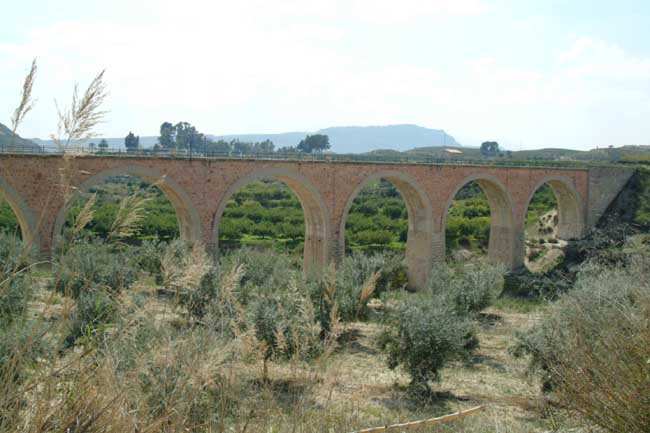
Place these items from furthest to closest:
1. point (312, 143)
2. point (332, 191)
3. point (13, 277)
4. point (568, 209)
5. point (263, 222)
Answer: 1. point (312, 143)
2. point (263, 222)
3. point (568, 209)
4. point (332, 191)
5. point (13, 277)

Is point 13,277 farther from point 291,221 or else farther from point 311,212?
point 291,221

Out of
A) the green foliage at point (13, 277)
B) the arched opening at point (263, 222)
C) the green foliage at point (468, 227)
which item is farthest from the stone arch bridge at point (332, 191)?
the arched opening at point (263, 222)

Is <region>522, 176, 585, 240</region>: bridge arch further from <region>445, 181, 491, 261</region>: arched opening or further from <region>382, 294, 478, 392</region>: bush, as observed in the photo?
<region>382, 294, 478, 392</region>: bush

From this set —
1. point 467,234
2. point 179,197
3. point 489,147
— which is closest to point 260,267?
point 179,197

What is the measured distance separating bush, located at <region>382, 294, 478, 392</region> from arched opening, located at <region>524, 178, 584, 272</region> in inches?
741

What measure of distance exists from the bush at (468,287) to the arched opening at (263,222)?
13226 millimetres

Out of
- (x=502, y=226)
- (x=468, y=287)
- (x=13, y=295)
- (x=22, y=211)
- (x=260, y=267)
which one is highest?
(x=22, y=211)

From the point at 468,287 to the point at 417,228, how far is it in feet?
21.0

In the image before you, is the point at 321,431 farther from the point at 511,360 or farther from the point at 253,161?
the point at 253,161

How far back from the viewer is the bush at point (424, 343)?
11.7 m

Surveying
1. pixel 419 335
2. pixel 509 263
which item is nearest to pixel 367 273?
pixel 419 335

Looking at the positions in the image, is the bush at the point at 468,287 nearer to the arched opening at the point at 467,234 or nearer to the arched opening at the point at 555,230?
the arched opening at the point at 555,230

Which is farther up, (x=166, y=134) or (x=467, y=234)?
(x=166, y=134)

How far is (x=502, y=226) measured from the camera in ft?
93.6
